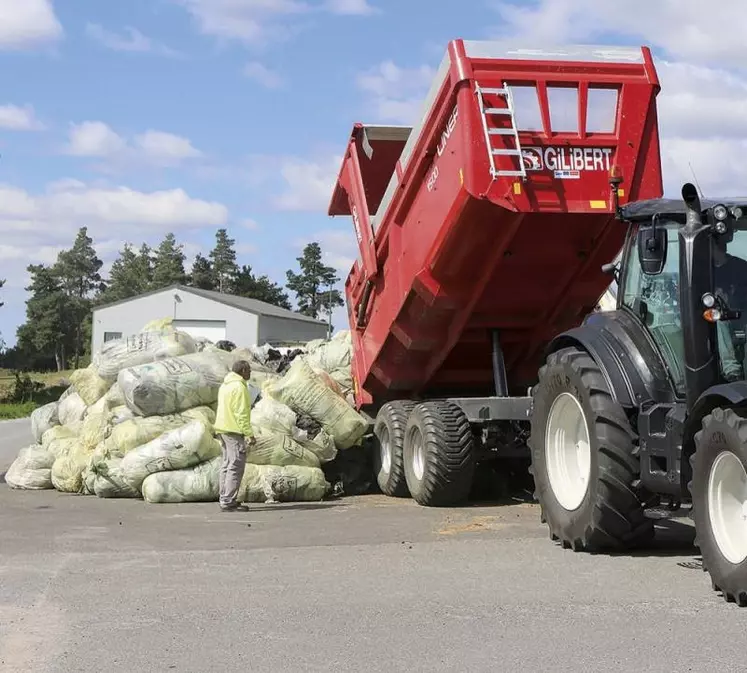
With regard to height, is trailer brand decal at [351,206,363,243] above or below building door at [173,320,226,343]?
below

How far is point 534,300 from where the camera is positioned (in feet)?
33.0

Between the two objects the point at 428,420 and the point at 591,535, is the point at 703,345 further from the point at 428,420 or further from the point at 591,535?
the point at 428,420

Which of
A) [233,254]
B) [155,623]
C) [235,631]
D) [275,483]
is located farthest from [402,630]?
[233,254]

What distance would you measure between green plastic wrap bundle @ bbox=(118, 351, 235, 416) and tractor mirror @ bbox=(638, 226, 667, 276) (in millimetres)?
6305

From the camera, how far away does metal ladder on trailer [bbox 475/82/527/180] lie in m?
8.44

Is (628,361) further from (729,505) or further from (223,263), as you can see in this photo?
(223,263)

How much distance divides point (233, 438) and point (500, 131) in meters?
4.03

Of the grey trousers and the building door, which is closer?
the grey trousers

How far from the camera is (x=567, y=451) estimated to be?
806 cm

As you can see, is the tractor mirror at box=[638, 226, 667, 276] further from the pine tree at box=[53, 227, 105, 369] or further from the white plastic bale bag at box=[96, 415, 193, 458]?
the pine tree at box=[53, 227, 105, 369]

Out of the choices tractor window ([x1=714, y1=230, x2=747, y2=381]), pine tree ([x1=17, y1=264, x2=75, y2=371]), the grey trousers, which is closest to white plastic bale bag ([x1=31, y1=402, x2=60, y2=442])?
the grey trousers

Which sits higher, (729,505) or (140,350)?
(140,350)

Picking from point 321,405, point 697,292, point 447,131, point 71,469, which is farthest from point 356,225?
point 697,292

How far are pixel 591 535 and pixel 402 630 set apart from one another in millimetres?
2280
